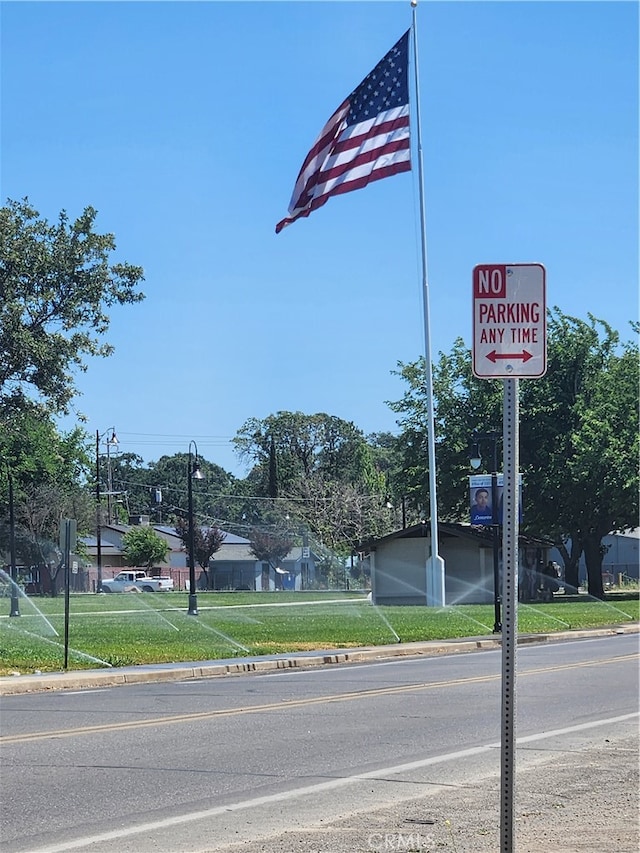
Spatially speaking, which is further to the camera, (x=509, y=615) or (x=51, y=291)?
(x=51, y=291)

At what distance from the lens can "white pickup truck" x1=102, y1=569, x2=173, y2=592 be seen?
273 ft

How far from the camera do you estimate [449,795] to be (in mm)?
8859

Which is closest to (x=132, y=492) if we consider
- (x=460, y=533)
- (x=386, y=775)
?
(x=460, y=533)

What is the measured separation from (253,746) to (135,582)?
76268 millimetres

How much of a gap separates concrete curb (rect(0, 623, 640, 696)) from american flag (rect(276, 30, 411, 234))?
30.8 feet

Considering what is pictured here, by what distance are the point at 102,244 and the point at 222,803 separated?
1013 inches

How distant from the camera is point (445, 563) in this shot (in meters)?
58.6

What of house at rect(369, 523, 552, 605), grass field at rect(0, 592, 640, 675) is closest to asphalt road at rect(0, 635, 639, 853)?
grass field at rect(0, 592, 640, 675)

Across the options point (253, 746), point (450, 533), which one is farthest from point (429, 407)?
point (253, 746)

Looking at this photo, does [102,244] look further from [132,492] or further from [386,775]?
[132,492]

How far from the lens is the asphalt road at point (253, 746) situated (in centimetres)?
802

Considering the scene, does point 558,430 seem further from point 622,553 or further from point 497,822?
point 497,822

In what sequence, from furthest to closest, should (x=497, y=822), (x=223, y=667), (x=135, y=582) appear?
(x=135, y=582), (x=223, y=667), (x=497, y=822)

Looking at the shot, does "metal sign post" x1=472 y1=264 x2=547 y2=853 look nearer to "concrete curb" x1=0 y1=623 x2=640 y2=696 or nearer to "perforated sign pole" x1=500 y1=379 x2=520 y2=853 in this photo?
"perforated sign pole" x1=500 y1=379 x2=520 y2=853
